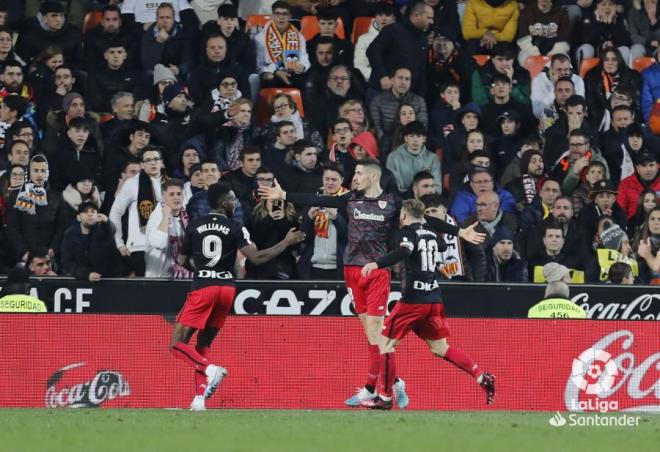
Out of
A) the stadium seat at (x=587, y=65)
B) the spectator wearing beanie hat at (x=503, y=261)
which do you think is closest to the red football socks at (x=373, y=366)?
the spectator wearing beanie hat at (x=503, y=261)

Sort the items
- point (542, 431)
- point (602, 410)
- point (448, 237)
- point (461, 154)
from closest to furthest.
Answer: point (542, 431)
point (602, 410)
point (448, 237)
point (461, 154)

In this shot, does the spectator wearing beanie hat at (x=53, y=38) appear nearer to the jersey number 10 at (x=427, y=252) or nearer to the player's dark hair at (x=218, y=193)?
the player's dark hair at (x=218, y=193)

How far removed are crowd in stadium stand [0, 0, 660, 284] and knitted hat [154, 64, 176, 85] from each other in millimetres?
34

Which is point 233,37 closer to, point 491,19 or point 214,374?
point 491,19

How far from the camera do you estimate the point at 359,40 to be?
69.6ft

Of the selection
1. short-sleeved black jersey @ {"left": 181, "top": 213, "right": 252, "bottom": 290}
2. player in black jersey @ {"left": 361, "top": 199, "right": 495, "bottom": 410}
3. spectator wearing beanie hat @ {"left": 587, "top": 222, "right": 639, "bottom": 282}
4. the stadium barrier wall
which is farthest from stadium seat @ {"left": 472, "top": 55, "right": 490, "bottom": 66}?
short-sleeved black jersey @ {"left": 181, "top": 213, "right": 252, "bottom": 290}

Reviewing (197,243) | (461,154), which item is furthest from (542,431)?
(461,154)

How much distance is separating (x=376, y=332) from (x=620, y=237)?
4.83 meters

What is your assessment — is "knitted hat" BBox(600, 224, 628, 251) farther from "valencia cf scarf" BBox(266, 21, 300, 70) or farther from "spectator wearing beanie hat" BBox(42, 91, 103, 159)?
"spectator wearing beanie hat" BBox(42, 91, 103, 159)

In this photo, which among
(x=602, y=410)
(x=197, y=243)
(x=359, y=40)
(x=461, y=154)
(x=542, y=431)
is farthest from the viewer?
(x=359, y=40)

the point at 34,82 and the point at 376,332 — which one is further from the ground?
the point at 34,82

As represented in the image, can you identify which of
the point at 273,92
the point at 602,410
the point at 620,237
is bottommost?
the point at 602,410

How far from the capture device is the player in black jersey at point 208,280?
47.2 feet

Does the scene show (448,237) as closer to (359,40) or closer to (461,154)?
(461,154)
